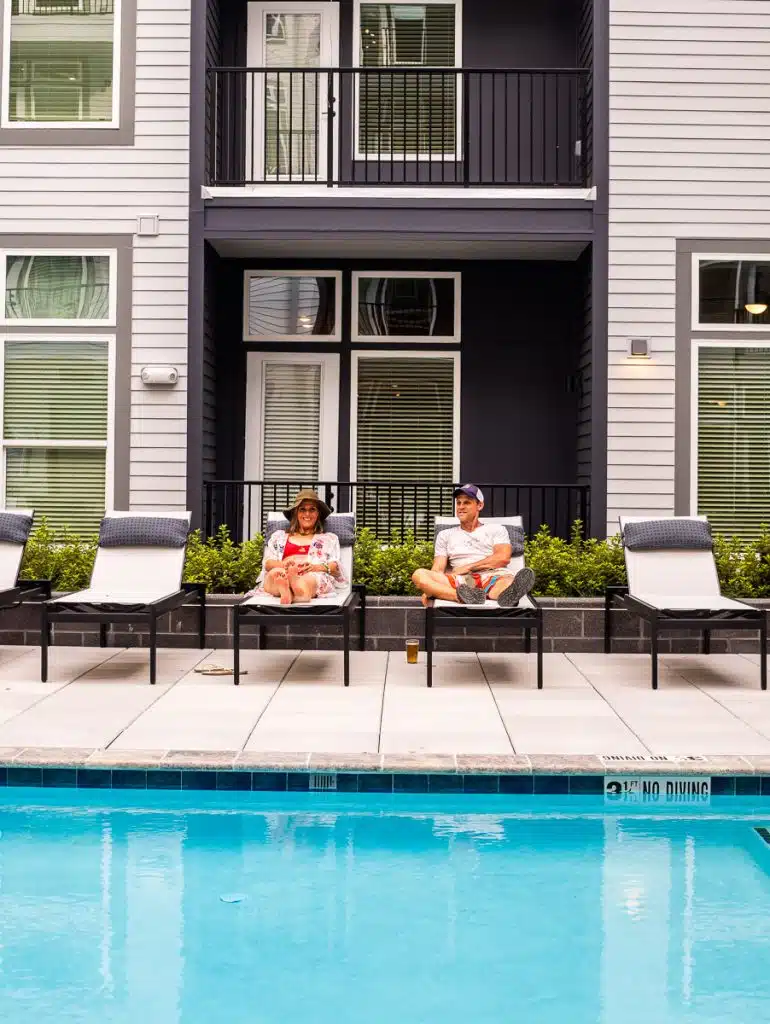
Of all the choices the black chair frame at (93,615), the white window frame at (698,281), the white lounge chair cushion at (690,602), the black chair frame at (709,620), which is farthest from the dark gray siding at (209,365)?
the black chair frame at (709,620)

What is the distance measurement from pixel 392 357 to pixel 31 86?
4.05 metres

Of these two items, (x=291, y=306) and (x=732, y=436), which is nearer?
(x=732, y=436)

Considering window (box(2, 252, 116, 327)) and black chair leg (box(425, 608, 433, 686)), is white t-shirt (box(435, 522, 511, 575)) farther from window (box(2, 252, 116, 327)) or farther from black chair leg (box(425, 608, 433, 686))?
window (box(2, 252, 116, 327))

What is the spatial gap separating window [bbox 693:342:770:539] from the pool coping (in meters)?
4.98

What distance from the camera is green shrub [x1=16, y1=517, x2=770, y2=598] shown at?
25.9 ft

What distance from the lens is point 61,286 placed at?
9406 mm

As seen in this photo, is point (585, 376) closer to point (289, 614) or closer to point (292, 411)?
point (292, 411)

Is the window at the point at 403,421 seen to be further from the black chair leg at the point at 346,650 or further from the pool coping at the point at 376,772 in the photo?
the pool coping at the point at 376,772

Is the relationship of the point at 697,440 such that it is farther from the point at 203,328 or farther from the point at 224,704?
the point at 224,704

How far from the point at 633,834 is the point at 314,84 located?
318 inches

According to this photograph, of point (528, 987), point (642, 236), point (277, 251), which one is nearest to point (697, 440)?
point (642, 236)

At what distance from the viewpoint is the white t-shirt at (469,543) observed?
7.27m

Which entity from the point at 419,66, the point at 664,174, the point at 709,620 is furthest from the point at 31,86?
the point at 709,620

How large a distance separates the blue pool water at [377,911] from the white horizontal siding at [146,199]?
520 centimetres
